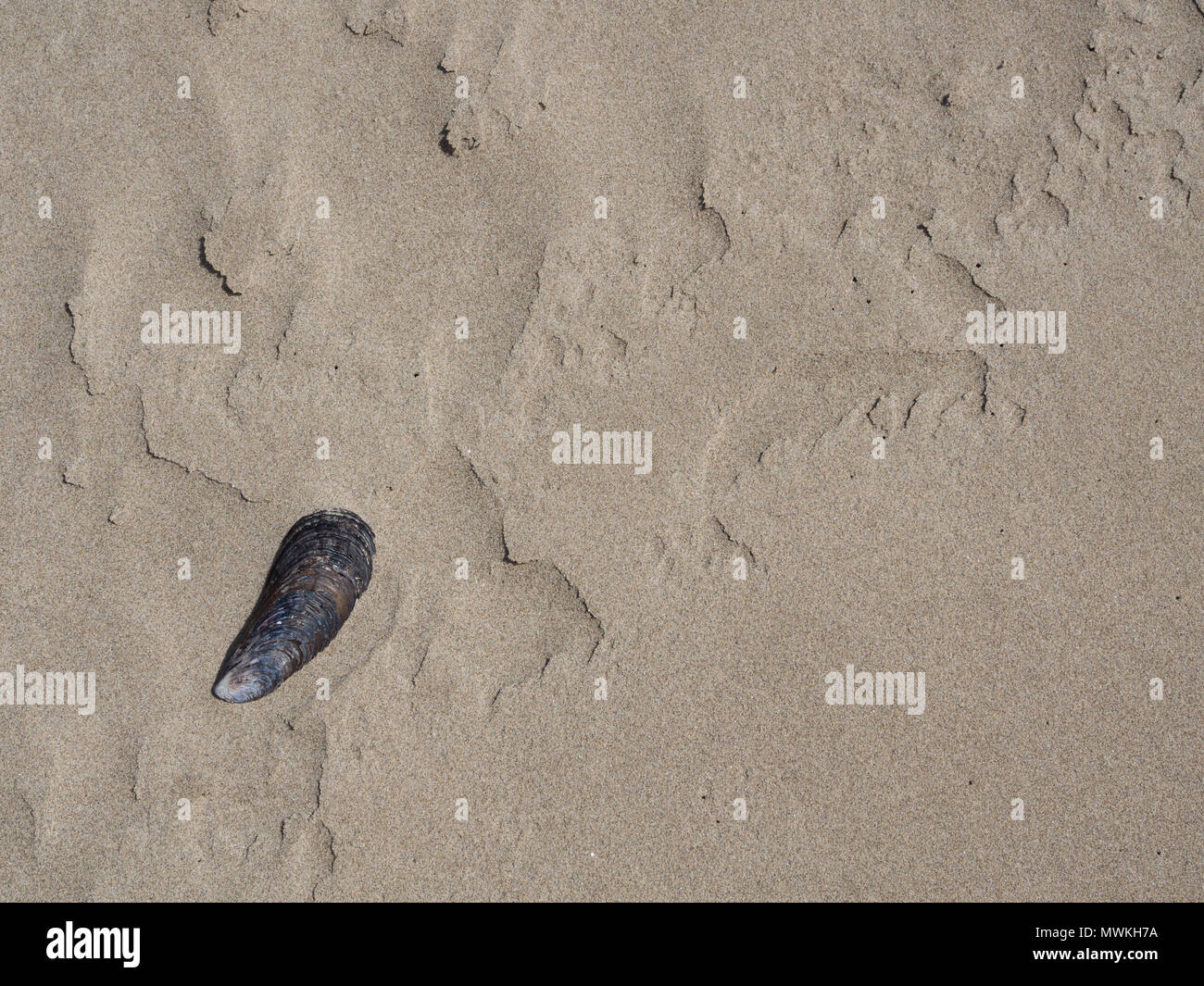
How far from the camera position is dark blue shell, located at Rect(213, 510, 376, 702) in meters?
2.96

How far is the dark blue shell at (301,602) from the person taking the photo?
9.71 ft

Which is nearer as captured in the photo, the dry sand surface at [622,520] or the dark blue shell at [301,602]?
the dark blue shell at [301,602]

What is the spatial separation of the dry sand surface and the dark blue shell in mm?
87

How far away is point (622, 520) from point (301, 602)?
111 cm

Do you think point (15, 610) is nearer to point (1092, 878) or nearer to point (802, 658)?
point (802, 658)

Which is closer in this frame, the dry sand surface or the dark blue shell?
the dark blue shell

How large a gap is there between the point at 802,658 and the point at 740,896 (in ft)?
2.81

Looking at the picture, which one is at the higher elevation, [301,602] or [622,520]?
[622,520]

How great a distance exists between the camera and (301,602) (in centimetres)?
303

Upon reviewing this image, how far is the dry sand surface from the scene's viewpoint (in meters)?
3.18

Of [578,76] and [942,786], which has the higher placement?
[578,76]

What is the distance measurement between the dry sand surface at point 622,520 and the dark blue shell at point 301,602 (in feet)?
0.28

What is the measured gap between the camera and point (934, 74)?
3242 millimetres
